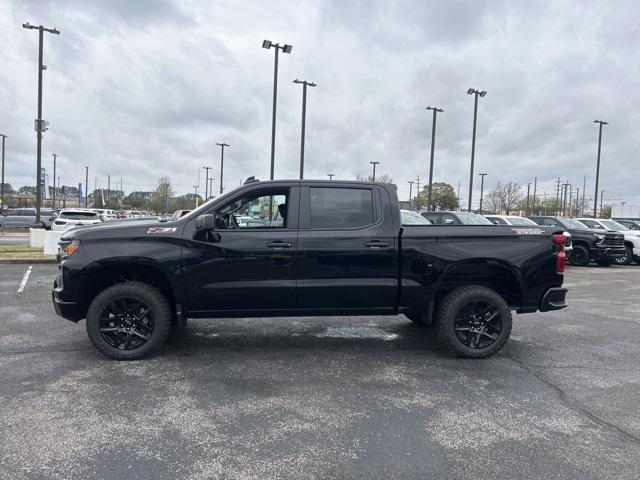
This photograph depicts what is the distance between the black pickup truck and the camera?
16.7 feet

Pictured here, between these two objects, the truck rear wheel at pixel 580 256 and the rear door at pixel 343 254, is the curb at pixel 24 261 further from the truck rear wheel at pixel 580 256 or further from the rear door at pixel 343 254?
the truck rear wheel at pixel 580 256

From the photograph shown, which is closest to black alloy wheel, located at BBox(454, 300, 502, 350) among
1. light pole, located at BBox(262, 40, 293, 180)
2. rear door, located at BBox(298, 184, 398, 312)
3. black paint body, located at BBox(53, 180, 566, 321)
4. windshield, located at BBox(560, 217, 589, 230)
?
black paint body, located at BBox(53, 180, 566, 321)

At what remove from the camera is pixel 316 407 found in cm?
409

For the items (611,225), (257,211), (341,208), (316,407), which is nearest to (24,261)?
(257,211)

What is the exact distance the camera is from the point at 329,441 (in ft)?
11.4

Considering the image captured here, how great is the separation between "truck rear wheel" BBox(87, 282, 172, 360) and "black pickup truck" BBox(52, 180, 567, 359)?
0.03 ft

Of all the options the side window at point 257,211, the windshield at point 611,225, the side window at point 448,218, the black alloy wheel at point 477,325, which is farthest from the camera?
the windshield at point 611,225

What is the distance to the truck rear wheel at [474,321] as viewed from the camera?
539cm

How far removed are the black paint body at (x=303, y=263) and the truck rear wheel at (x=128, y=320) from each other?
0.21 meters

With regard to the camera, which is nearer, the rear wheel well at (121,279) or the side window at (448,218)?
the rear wheel well at (121,279)

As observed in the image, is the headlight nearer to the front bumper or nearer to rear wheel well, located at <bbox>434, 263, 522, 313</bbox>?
the front bumper

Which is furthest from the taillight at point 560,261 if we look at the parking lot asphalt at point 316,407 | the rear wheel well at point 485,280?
the parking lot asphalt at point 316,407

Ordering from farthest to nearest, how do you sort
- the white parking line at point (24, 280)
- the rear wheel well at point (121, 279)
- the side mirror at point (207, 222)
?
the white parking line at point (24, 280)
the rear wheel well at point (121, 279)
the side mirror at point (207, 222)

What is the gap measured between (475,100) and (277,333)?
31.7m
